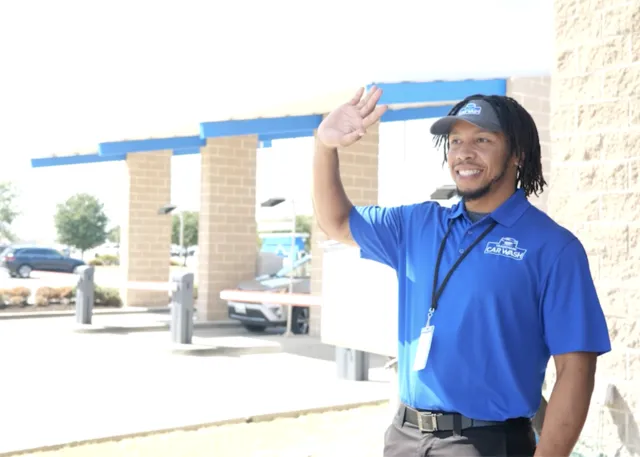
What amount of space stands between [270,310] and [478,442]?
42.7 ft

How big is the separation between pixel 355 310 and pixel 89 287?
356 inches

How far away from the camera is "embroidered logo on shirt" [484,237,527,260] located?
2498 millimetres

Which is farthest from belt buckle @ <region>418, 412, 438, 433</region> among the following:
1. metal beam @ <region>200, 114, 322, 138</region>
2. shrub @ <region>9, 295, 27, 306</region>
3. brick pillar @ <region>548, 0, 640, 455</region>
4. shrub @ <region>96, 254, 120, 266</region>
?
shrub @ <region>96, 254, 120, 266</region>

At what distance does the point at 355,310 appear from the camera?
8867 mm

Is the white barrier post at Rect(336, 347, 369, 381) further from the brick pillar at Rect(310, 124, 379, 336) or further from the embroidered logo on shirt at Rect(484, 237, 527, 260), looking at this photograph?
the embroidered logo on shirt at Rect(484, 237, 527, 260)

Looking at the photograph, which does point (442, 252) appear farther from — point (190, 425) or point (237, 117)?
point (237, 117)

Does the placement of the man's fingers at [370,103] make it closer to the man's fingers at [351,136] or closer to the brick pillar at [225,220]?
the man's fingers at [351,136]

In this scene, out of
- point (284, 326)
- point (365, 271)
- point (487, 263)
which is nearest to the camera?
point (487, 263)

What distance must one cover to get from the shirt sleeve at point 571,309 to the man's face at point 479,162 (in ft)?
1.18

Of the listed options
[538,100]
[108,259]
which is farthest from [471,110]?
[108,259]

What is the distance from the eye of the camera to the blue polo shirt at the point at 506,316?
8.07 feet

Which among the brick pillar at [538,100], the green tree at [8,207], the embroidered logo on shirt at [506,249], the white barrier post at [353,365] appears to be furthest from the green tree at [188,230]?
the embroidered logo on shirt at [506,249]

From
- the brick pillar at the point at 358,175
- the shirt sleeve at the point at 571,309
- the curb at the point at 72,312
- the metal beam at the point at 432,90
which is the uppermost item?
the metal beam at the point at 432,90

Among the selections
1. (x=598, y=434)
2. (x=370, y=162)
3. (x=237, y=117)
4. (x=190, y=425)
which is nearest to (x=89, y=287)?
(x=237, y=117)
